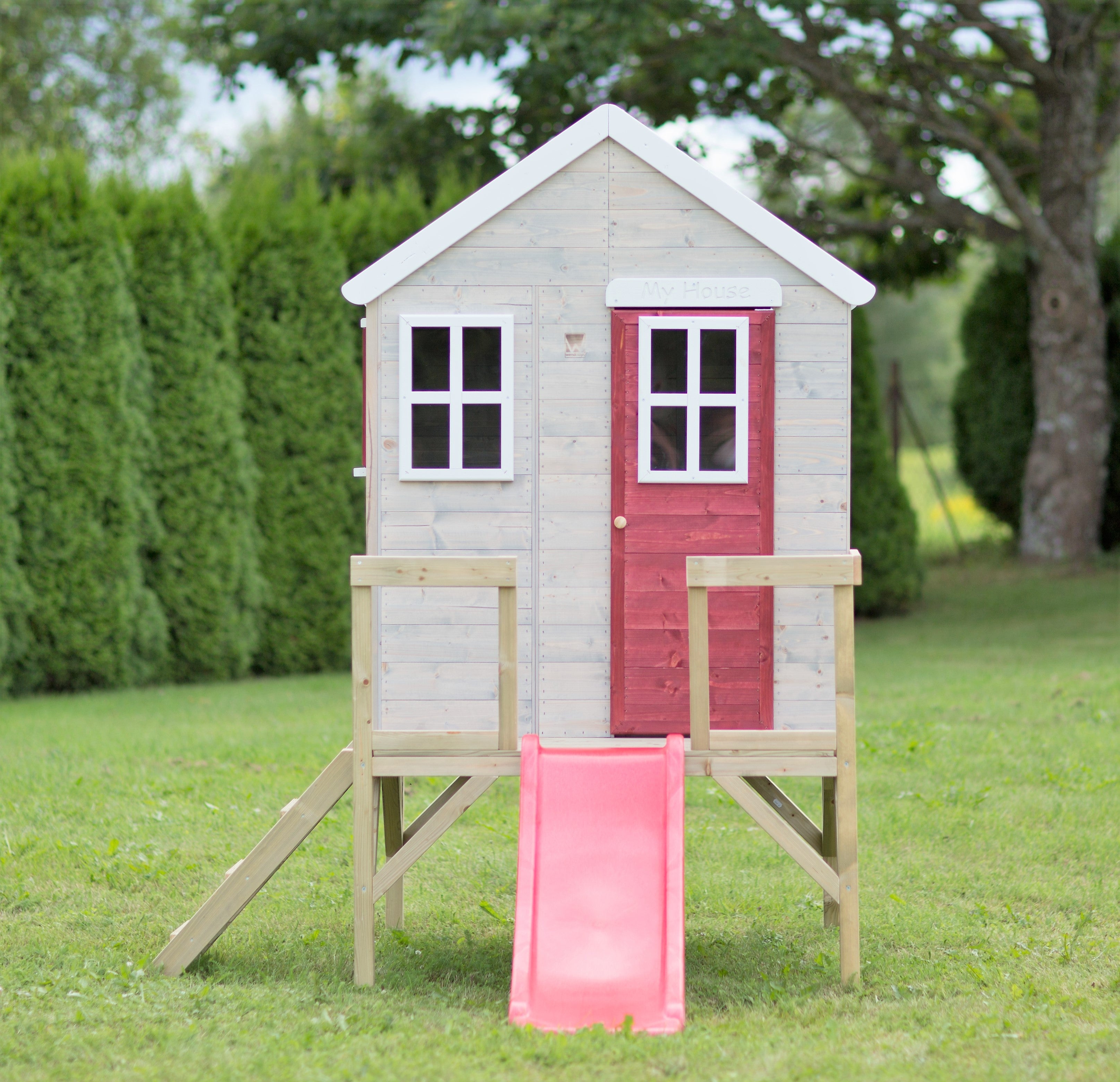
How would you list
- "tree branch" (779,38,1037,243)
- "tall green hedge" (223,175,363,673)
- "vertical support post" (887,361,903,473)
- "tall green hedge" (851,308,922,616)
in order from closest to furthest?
1. "tall green hedge" (223,175,363,673)
2. "tree branch" (779,38,1037,243)
3. "tall green hedge" (851,308,922,616)
4. "vertical support post" (887,361,903,473)

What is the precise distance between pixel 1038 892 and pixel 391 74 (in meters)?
24.6

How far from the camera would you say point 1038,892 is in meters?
4.75

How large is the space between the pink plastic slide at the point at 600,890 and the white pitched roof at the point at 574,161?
164 centimetres

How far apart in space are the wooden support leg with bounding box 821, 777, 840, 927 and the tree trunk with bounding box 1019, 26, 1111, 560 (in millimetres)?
9790

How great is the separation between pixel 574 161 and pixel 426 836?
92.1 inches

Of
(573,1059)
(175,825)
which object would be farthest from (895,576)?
(573,1059)

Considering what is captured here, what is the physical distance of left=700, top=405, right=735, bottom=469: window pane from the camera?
13.8 feet

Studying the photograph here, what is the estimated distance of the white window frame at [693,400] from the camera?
4.18 meters

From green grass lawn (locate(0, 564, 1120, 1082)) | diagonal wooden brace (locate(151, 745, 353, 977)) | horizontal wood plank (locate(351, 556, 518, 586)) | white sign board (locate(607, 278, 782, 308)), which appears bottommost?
green grass lawn (locate(0, 564, 1120, 1082))

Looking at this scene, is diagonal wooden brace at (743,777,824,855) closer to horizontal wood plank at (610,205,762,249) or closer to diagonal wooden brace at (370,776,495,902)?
diagonal wooden brace at (370,776,495,902)

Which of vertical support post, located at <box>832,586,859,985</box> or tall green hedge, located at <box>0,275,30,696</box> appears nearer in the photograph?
vertical support post, located at <box>832,586,859,985</box>

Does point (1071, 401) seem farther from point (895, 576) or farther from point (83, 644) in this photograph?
point (83, 644)

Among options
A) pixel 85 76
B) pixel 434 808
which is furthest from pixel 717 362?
pixel 85 76

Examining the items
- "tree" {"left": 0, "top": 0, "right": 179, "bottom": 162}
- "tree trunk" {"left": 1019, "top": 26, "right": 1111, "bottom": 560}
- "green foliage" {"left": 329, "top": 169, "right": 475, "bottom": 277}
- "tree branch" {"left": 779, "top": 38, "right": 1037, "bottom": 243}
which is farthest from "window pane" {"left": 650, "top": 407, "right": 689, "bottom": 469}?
"tree" {"left": 0, "top": 0, "right": 179, "bottom": 162}
